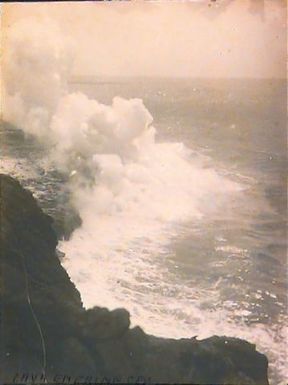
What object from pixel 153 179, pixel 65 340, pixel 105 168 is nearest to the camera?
pixel 65 340

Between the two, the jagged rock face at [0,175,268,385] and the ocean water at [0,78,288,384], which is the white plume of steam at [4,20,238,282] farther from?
the jagged rock face at [0,175,268,385]

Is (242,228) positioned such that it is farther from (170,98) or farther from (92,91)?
(92,91)

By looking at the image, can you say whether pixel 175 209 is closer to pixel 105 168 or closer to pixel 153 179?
pixel 153 179

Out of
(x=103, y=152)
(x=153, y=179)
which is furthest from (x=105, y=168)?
(x=153, y=179)

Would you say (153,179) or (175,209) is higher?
(153,179)

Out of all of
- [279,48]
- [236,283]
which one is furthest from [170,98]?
[236,283]

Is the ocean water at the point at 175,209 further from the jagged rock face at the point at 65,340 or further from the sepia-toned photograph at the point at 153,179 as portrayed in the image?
the jagged rock face at the point at 65,340

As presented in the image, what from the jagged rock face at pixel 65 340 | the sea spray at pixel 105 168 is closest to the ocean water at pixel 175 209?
the sea spray at pixel 105 168
